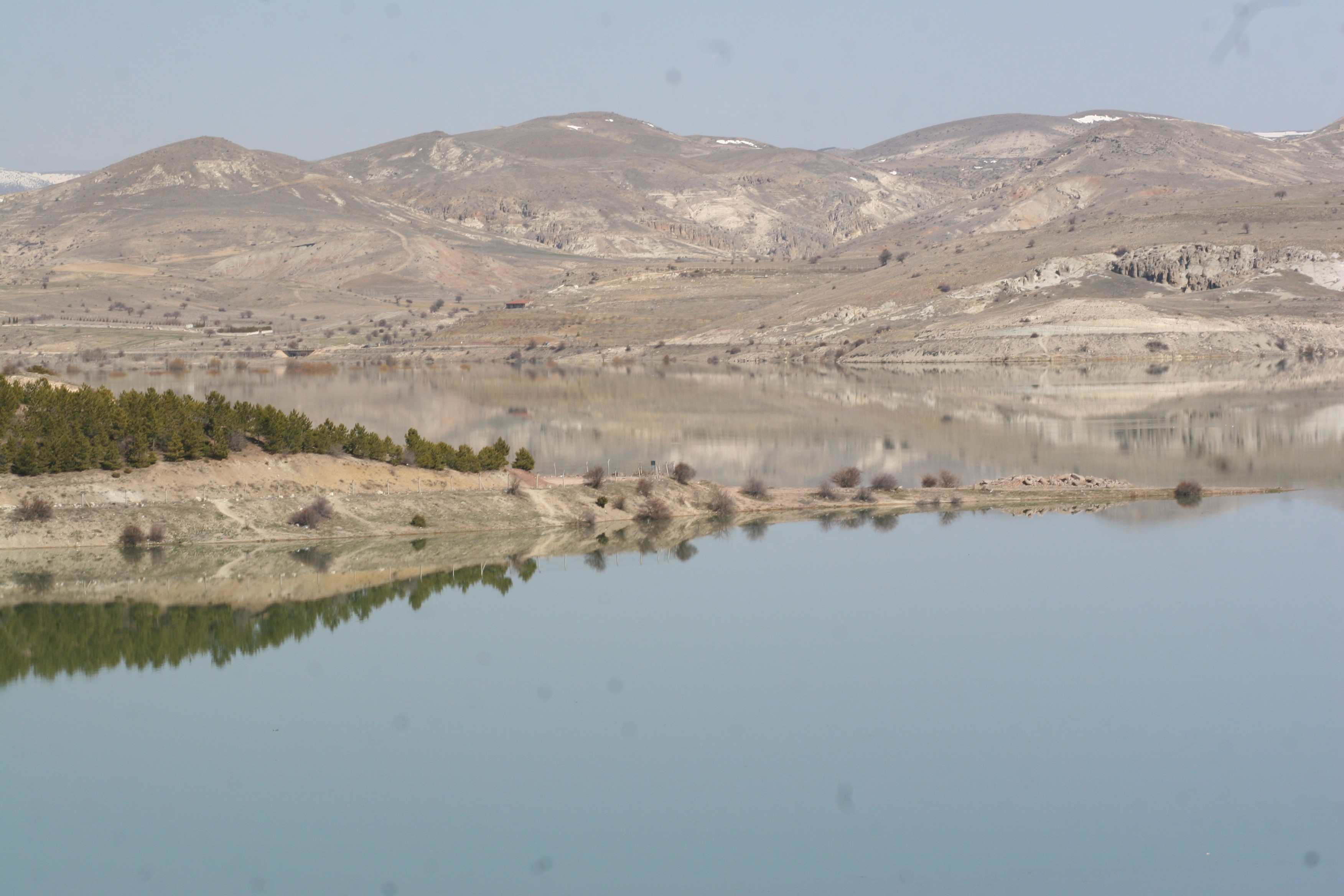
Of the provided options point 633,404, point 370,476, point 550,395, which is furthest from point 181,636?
point 550,395

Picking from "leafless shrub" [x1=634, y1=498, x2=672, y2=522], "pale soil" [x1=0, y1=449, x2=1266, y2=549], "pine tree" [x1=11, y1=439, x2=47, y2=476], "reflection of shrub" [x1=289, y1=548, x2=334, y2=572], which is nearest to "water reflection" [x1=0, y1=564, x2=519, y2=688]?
"reflection of shrub" [x1=289, y1=548, x2=334, y2=572]

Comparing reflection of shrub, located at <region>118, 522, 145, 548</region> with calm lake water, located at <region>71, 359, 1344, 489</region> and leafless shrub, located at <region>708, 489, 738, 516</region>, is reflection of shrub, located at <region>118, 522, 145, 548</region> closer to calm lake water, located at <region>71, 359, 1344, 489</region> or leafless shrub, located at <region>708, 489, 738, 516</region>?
leafless shrub, located at <region>708, 489, 738, 516</region>

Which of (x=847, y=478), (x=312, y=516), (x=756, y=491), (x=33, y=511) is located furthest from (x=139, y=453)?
(x=847, y=478)

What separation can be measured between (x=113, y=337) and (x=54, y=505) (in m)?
117

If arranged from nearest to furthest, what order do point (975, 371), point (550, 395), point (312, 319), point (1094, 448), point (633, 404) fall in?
point (1094, 448)
point (633, 404)
point (550, 395)
point (975, 371)
point (312, 319)

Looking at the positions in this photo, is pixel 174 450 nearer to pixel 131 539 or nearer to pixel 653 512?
pixel 131 539

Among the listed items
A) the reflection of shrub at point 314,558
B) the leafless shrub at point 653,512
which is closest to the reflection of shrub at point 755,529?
the leafless shrub at point 653,512

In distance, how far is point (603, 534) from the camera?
4628cm

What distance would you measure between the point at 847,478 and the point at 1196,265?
327 feet

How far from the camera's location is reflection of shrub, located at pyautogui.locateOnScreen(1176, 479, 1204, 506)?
5191cm

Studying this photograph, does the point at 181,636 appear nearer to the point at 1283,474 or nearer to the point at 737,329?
the point at 1283,474

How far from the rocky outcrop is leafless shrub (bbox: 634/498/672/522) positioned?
10351cm

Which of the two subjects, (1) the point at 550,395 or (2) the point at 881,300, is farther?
(2) the point at 881,300

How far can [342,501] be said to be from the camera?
1774 inches
